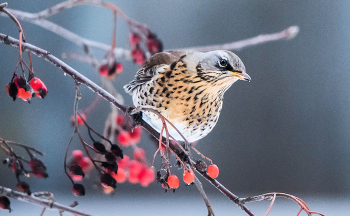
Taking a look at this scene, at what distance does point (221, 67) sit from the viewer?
426mm

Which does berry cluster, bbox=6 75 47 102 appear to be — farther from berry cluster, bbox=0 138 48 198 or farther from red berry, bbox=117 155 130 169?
red berry, bbox=117 155 130 169

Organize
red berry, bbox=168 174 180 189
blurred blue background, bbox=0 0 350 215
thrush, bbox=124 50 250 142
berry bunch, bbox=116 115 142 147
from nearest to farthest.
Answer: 1. red berry, bbox=168 174 180 189
2. thrush, bbox=124 50 250 142
3. berry bunch, bbox=116 115 142 147
4. blurred blue background, bbox=0 0 350 215

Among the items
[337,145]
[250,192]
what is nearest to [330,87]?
[337,145]

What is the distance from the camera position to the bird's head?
15.9 inches

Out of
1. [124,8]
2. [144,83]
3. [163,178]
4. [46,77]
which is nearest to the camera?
[163,178]

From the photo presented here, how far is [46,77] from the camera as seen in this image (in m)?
0.72

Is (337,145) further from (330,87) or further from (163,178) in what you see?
(163,178)

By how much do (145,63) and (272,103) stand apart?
493 mm

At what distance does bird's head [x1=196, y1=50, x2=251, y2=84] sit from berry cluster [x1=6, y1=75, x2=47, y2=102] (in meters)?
0.25

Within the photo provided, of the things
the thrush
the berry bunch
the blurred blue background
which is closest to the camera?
the thrush

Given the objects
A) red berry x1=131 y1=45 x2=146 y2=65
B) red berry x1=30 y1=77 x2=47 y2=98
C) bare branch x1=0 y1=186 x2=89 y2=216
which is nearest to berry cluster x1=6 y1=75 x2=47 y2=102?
red berry x1=30 y1=77 x2=47 y2=98

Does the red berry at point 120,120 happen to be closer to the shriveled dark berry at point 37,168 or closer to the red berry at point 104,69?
the red berry at point 104,69

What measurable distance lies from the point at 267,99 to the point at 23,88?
695mm

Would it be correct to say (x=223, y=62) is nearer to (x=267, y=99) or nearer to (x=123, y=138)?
(x=123, y=138)
